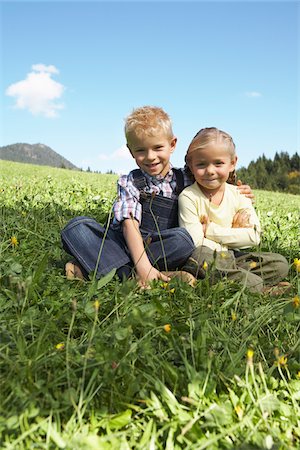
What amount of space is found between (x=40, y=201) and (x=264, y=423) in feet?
12.1

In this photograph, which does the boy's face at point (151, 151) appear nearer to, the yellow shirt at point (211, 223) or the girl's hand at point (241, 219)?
the yellow shirt at point (211, 223)

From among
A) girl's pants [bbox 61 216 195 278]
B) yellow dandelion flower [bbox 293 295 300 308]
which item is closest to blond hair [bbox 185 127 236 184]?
girl's pants [bbox 61 216 195 278]

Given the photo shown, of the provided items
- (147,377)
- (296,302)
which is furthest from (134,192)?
(147,377)

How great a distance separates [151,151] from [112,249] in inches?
24.5

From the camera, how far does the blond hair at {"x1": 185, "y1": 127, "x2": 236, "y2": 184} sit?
2.90 metres

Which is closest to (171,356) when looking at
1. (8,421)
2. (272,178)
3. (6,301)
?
(8,421)

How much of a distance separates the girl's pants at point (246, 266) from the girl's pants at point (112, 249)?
0.11m

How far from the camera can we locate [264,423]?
150 centimetres

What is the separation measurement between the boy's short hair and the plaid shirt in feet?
0.93

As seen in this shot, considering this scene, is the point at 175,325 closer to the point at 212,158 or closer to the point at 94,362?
the point at 94,362

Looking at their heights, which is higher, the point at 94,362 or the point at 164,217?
the point at 164,217

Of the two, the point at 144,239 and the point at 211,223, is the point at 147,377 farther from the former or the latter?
the point at 211,223

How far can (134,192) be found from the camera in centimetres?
301

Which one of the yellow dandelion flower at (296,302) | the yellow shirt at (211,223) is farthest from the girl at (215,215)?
the yellow dandelion flower at (296,302)
